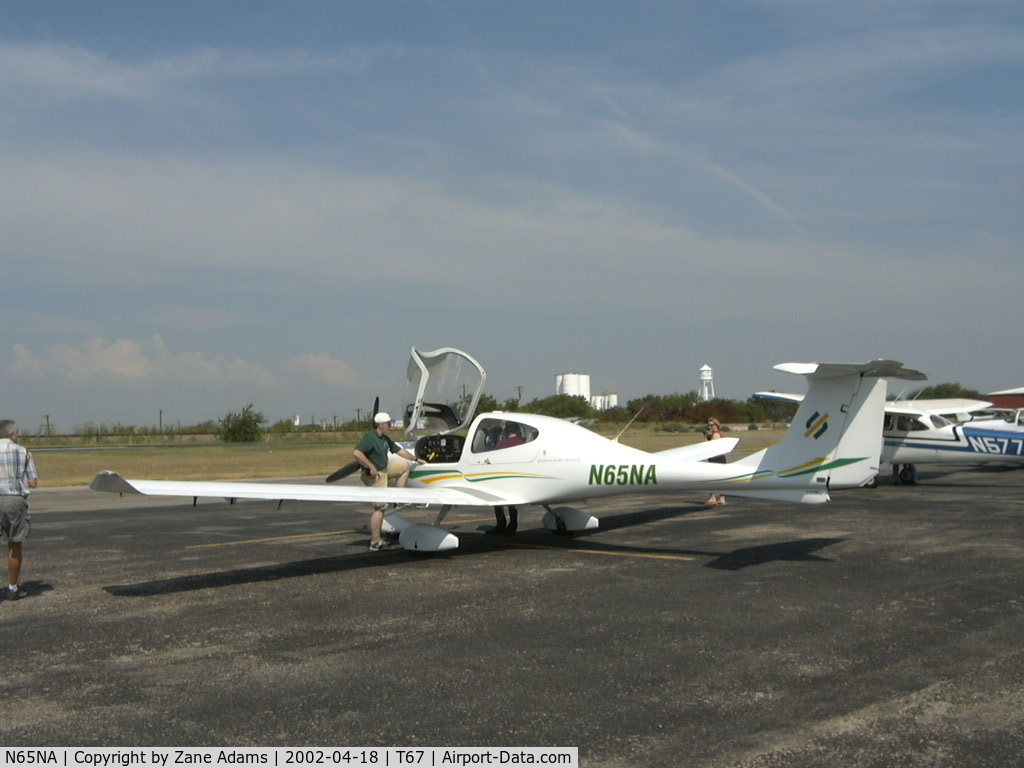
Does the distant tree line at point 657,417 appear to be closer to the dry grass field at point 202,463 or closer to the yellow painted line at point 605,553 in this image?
the dry grass field at point 202,463

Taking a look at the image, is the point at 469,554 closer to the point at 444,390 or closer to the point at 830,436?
the point at 444,390

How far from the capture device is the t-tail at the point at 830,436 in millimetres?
10203

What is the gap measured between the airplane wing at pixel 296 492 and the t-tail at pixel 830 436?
11.7ft

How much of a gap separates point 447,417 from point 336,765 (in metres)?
9.33

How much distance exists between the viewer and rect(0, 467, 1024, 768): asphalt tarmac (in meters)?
5.09

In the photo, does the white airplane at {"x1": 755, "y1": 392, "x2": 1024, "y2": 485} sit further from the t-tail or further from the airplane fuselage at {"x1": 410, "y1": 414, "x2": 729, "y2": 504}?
the airplane fuselage at {"x1": 410, "y1": 414, "x2": 729, "y2": 504}

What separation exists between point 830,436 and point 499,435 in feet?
14.5

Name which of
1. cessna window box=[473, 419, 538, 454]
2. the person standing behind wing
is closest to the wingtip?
cessna window box=[473, 419, 538, 454]

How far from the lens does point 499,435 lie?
12445mm

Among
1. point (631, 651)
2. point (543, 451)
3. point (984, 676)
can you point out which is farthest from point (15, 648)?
point (984, 676)

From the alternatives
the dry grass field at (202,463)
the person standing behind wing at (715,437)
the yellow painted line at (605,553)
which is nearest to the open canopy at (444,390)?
the yellow painted line at (605,553)

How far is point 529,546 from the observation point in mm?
12547

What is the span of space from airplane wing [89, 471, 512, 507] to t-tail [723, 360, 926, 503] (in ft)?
11.7

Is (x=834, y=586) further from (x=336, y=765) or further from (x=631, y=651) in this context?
(x=336, y=765)
